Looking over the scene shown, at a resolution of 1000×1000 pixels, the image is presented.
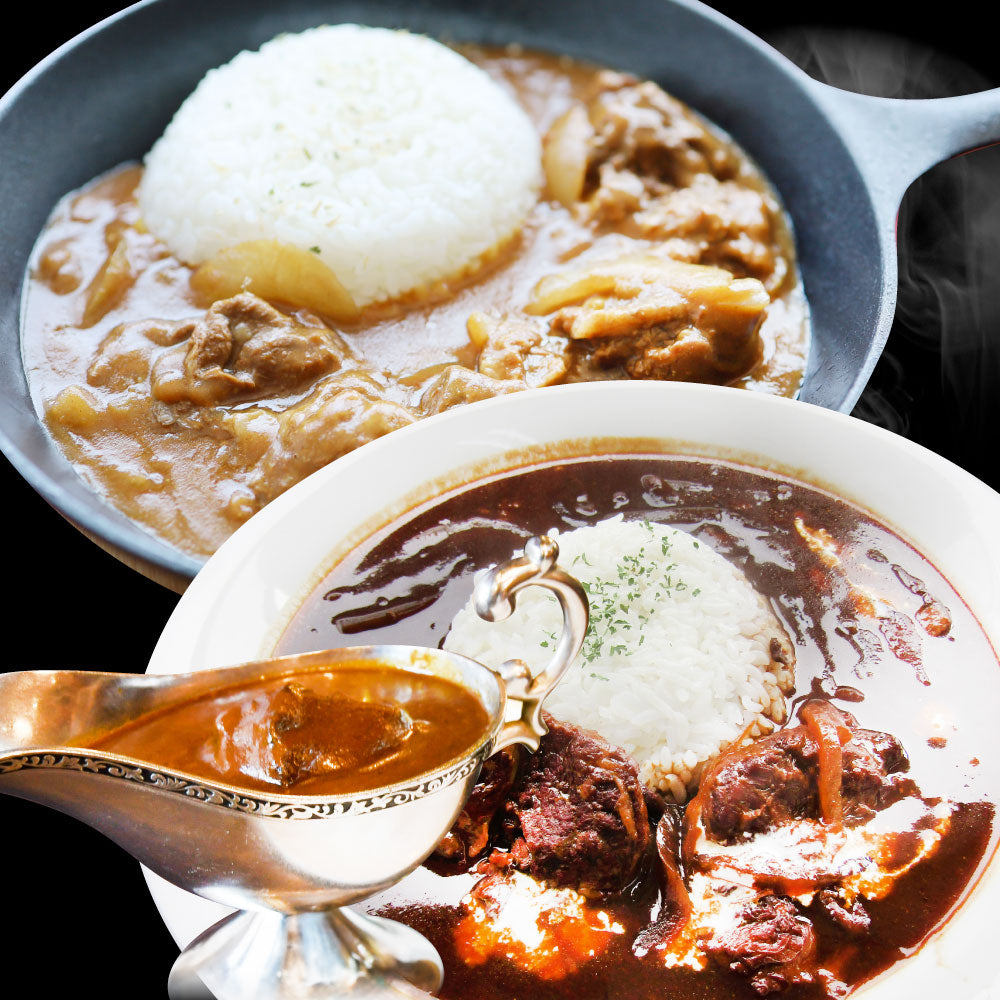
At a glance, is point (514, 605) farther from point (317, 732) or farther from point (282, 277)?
point (282, 277)

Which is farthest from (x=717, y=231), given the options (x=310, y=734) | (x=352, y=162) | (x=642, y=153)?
(x=310, y=734)

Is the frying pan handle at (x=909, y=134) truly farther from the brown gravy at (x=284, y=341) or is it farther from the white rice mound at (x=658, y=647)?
the white rice mound at (x=658, y=647)

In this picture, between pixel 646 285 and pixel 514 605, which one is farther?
pixel 646 285

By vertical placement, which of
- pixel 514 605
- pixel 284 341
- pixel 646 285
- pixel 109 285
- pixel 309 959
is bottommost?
pixel 309 959

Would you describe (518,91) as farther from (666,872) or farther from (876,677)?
(666,872)

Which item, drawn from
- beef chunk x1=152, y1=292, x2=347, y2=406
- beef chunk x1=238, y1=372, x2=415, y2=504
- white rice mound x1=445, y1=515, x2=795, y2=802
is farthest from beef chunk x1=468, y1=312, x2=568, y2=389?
white rice mound x1=445, y1=515, x2=795, y2=802

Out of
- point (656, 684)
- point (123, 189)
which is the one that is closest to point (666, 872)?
point (656, 684)
